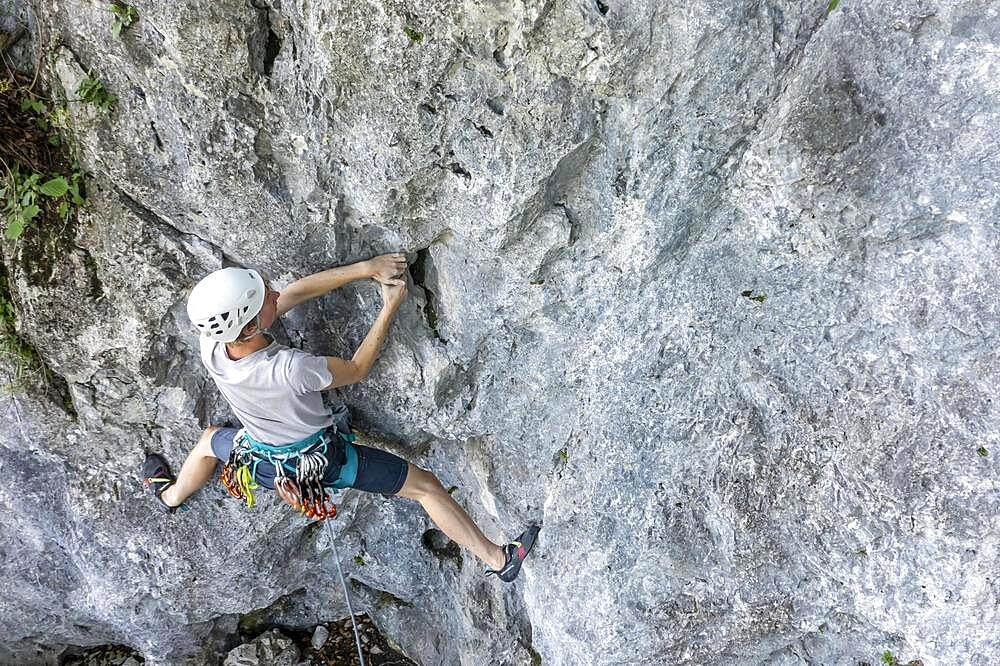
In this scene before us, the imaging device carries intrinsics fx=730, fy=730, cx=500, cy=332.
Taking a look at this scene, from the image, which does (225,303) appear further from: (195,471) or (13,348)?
(13,348)

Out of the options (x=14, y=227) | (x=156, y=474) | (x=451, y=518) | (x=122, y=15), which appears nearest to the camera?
(x=122, y=15)

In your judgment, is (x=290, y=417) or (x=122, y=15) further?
(x=290, y=417)

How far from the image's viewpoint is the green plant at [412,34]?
2803 mm

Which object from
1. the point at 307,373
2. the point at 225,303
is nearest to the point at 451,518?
the point at 307,373

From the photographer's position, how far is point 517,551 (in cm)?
401

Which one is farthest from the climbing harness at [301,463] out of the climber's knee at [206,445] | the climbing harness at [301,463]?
the climber's knee at [206,445]

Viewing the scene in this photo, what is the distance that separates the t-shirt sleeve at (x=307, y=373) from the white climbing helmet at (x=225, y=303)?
0.94ft

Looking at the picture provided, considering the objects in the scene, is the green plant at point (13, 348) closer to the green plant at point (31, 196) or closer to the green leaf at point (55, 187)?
the green plant at point (31, 196)

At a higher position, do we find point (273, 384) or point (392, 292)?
point (392, 292)

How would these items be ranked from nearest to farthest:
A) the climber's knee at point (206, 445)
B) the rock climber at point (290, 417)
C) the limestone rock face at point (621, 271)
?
the limestone rock face at point (621, 271) → the rock climber at point (290, 417) → the climber's knee at point (206, 445)

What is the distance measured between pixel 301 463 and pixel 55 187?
1845mm

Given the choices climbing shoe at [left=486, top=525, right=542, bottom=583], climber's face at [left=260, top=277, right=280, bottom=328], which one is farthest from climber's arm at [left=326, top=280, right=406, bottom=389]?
climbing shoe at [left=486, top=525, right=542, bottom=583]

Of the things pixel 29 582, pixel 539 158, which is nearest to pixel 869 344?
pixel 539 158

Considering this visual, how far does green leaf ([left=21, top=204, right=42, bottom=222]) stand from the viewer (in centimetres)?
371
